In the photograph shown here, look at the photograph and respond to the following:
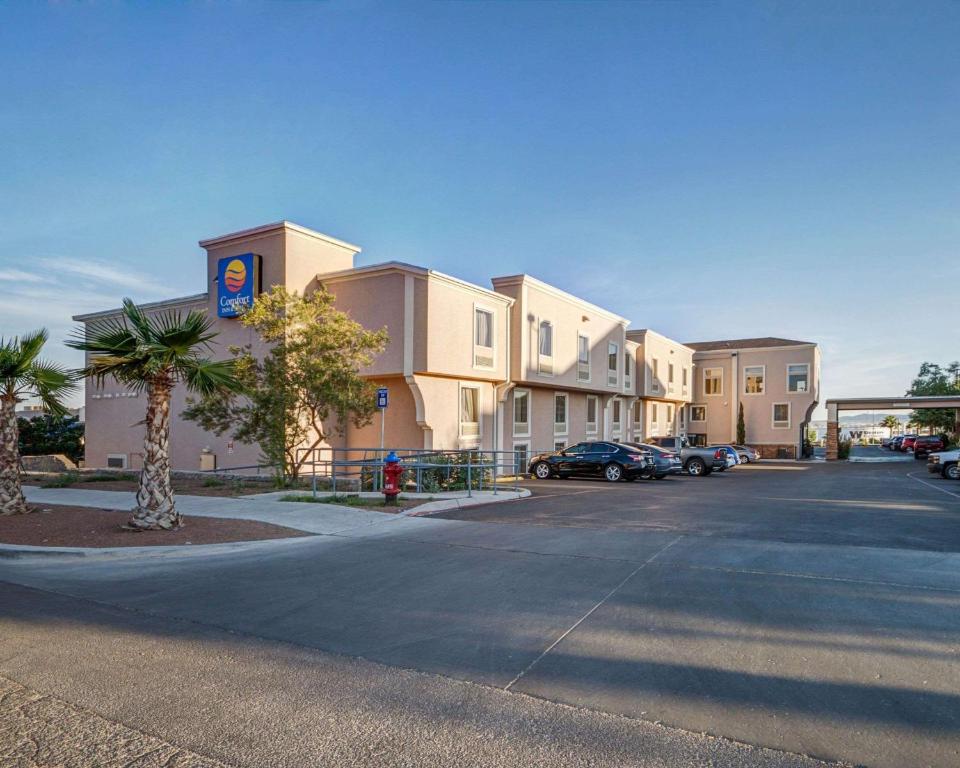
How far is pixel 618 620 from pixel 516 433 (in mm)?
21595

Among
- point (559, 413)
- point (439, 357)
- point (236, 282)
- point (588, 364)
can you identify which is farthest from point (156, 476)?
point (588, 364)

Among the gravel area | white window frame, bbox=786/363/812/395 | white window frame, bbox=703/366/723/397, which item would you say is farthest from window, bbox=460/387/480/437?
white window frame, bbox=786/363/812/395

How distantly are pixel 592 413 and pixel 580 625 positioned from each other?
2917 centimetres

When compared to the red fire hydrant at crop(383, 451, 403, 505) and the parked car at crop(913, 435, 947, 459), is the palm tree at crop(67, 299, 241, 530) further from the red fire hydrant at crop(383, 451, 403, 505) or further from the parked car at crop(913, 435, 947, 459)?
the parked car at crop(913, 435, 947, 459)

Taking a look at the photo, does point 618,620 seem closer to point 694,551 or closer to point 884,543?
point 694,551

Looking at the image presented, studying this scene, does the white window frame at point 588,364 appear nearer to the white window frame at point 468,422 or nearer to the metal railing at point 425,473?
the white window frame at point 468,422

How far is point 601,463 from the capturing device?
2455 centimetres

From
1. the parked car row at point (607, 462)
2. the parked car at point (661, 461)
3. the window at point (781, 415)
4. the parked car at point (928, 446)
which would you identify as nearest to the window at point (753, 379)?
the window at point (781, 415)

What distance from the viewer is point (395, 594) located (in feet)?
24.0

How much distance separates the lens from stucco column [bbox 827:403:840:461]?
4722 cm

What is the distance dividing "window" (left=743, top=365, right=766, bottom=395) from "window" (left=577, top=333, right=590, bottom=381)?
23799 mm

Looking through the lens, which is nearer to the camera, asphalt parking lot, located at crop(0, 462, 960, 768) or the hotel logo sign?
asphalt parking lot, located at crop(0, 462, 960, 768)

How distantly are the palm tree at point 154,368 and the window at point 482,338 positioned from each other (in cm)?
1265

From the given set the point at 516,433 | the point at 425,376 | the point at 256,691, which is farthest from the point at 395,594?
the point at 516,433
